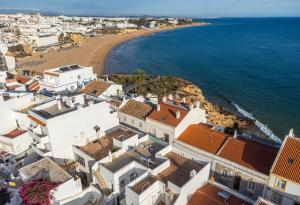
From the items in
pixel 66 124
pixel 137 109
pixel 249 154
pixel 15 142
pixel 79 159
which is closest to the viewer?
pixel 249 154

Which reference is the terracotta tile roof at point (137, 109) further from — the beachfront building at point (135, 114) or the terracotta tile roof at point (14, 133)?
the terracotta tile roof at point (14, 133)

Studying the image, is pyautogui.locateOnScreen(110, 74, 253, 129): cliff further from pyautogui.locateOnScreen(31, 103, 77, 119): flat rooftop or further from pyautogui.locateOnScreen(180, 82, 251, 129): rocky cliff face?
pyautogui.locateOnScreen(31, 103, 77, 119): flat rooftop

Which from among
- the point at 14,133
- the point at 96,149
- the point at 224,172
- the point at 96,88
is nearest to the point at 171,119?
the point at 224,172

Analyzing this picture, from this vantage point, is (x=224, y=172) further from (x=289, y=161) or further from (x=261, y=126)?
(x=261, y=126)

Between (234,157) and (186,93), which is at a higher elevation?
(234,157)

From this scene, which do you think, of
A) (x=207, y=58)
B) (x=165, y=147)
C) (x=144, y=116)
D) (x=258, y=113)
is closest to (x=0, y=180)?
(x=165, y=147)

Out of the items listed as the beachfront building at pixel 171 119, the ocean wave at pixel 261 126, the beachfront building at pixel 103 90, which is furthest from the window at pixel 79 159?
the ocean wave at pixel 261 126
